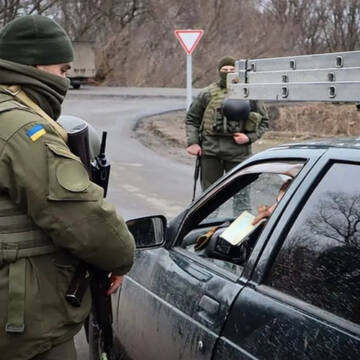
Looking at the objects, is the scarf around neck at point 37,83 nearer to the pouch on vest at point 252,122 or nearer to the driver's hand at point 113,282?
the driver's hand at point 113,282

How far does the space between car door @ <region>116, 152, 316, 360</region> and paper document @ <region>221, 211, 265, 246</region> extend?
0.37 ft

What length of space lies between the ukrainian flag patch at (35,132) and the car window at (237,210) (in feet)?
3.26

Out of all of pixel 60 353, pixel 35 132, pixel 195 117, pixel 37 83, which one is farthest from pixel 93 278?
pixel 195 117

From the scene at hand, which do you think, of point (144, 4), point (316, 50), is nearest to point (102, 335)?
point (144, 4)

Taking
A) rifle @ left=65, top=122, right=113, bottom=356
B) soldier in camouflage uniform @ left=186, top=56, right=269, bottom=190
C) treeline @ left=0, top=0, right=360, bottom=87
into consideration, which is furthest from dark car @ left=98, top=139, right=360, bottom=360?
treeline @ left=0, top=0, right=360, bottom=87

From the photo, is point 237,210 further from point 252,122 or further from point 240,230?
point 252,122

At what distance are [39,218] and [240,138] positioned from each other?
4528 mm

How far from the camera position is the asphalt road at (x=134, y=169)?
30.7ft

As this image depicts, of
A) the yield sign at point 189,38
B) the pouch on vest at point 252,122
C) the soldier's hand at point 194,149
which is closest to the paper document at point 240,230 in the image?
the pouch on vest at point 252,122

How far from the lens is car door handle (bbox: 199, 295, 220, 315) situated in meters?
2.63

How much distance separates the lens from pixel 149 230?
3381mm

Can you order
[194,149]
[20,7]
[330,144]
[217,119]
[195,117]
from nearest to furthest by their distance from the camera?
[330,144] < [217,119] < [194,149] < [195,117] < [20,7]

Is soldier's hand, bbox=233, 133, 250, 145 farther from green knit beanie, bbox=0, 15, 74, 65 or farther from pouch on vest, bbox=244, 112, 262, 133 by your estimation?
green knit beanie, bbox=0, 15, 74, 65

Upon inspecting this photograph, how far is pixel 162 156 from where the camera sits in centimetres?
1427
